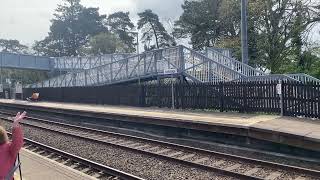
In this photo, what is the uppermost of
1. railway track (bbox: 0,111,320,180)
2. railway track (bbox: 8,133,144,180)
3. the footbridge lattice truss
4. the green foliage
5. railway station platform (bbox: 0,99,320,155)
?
the green foliage

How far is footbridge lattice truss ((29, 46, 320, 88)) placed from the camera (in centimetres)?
2305

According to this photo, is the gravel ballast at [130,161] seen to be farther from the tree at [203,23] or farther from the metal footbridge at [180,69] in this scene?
the tree at [203,23]

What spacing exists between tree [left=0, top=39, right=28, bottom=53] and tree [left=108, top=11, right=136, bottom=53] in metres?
31.7

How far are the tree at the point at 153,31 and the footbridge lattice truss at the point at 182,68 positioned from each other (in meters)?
48.4

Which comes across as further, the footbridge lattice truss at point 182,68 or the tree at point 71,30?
the tree at point 71,30

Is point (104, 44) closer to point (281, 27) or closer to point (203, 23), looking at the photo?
point (203, 23)

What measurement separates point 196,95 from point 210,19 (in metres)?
40.5

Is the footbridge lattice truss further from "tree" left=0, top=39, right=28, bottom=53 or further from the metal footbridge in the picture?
"tree" left=0, top=39, right=28, bottom=53

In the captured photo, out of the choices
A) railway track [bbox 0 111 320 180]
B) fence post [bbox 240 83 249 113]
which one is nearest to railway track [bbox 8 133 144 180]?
railway track [bbox 0 111 320 180]

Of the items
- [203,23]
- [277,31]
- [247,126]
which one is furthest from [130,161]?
[203,23]

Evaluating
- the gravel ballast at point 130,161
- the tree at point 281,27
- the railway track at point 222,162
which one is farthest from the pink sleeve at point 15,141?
the tree at point 281,27

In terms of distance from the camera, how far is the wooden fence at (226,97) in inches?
598

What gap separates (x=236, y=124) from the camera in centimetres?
1448

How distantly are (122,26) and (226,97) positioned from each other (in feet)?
276
